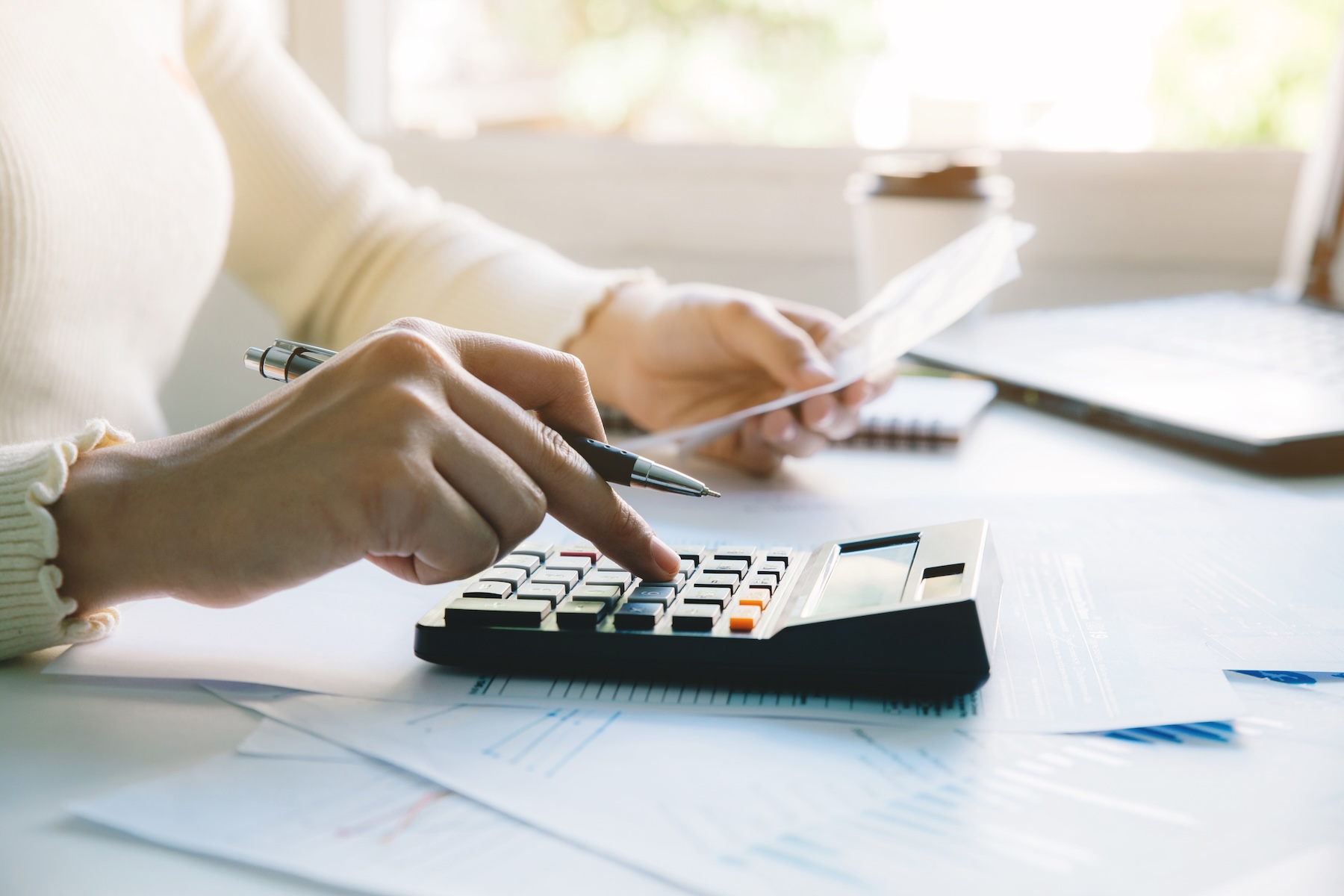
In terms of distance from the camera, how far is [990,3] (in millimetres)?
1433

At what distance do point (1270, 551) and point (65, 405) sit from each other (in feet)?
2.04

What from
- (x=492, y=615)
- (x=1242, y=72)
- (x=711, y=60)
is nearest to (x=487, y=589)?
(x=492, y=615)

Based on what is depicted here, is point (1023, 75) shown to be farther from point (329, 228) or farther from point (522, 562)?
point (522, 562)

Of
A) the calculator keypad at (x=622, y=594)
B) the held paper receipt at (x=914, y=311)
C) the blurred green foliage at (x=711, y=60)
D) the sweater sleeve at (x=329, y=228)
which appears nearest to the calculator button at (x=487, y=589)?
the calculator keypad at (x=622, y=594)

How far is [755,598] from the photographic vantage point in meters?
0.40

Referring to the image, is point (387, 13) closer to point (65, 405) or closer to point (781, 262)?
point (781, 262)

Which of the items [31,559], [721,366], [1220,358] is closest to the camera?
[31,559]

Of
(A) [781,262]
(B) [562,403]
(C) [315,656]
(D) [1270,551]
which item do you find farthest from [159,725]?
(A) [781,262]

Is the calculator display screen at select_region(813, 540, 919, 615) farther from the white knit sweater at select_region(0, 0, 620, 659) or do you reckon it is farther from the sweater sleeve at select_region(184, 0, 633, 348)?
the sweater sleeve at select_region(184, 0, 633, 348)

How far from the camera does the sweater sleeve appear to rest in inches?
33.5

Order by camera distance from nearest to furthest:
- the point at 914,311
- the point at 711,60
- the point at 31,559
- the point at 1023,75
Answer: the point at 31,559
the point at 914,311
the point at 1023,75
the point at 711,60

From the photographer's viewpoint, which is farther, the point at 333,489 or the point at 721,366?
the point at 721,366

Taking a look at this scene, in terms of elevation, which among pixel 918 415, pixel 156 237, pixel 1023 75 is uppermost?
pixel 1023 75

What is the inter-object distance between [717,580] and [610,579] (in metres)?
0.04
